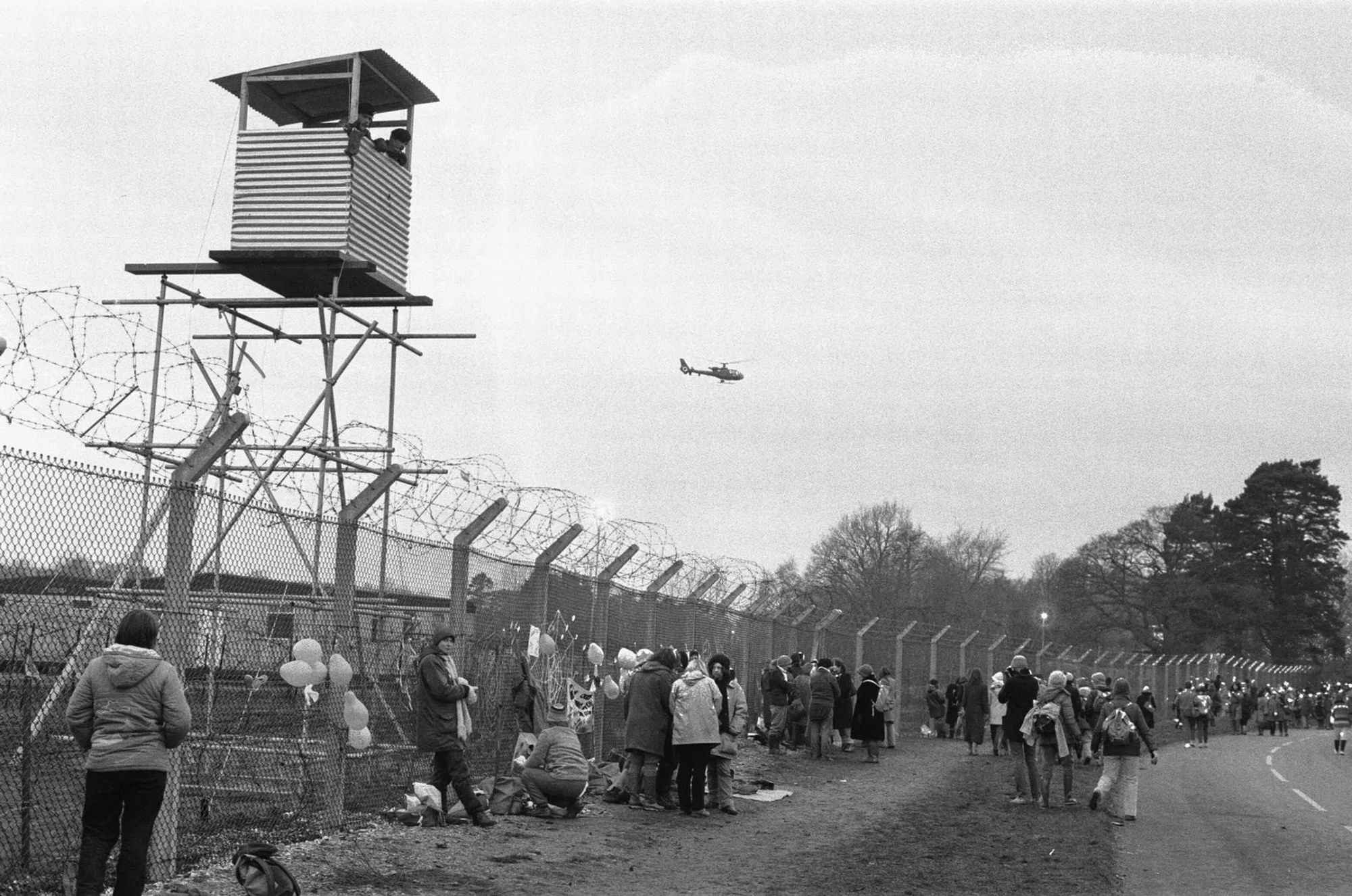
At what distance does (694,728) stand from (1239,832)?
18.0 ft

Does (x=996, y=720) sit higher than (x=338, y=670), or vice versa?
(x=338, y=670)

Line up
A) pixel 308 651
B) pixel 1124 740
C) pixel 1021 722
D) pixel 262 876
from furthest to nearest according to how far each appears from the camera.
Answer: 1. pixel 1021 722
2. pixel 1124 740
3. pixel 308 651
4. pixel 262 876

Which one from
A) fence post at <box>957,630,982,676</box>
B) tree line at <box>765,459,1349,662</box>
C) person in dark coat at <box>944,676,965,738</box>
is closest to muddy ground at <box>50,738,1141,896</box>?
person in dark coat at <box>944,676,965,738</box>

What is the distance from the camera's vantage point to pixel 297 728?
421 inches

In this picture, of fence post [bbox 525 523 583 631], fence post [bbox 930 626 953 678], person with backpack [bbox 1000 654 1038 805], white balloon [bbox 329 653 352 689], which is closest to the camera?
white balloon [bbox 329 653 352 689]

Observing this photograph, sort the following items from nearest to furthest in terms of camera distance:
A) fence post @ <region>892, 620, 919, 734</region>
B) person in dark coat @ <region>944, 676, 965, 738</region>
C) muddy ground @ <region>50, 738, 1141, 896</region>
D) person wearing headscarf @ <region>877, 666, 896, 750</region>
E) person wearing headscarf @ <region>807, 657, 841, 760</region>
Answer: muddy ground @ <region>50, 738, 1141, 896</region> < person wearing headscarf @ <region>807, 657, 841, 760</region> < person wearing headscarf @ <region>877, 666, 896, 750</region> < fence post @ <region>892, 620, 919, 734</region> < person in dark coat @ <region>944, 676, 965, 738</region>

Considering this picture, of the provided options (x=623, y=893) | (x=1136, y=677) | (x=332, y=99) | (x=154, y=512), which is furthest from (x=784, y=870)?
(x=1136, y=677)

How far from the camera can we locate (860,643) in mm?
28234

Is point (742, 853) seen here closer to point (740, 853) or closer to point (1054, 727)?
point (740, 853)

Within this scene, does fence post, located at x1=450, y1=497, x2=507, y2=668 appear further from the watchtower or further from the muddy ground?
the watchtower

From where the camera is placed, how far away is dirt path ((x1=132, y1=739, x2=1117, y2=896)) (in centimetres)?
944

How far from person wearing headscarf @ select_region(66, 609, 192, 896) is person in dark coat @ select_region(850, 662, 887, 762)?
56.0ft

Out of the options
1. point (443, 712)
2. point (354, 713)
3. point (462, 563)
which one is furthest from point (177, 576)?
point (462, 563)

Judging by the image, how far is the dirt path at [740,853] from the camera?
9.44 metres
